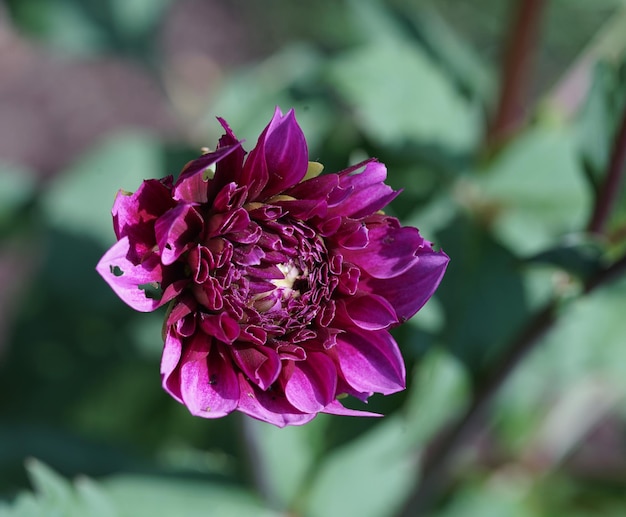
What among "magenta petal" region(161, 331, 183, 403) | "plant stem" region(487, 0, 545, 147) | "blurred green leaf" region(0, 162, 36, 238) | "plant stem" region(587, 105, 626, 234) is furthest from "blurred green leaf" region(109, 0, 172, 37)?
"magenta petal" region(161, 331, 183, 403)

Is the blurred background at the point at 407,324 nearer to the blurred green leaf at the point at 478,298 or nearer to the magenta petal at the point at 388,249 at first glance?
the blurred green leaf at the point at 478,298

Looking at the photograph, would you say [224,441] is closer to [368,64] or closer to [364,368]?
[368,64]

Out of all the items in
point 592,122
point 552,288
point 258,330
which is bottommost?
point 552,288

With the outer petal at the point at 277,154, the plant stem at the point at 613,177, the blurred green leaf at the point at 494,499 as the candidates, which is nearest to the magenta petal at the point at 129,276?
the outer petal at the point at 277,154

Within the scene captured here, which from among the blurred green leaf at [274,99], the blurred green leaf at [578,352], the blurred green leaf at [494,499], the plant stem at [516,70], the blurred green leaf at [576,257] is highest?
the blurred green leaf at [274,99]

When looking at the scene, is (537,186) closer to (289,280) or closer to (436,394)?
(436,394)

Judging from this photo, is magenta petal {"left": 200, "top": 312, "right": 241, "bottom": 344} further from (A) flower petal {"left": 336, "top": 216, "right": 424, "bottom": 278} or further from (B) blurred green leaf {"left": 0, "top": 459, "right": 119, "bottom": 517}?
(B) blurred green leaf {"left": 0, "top": 459, "right": 119, "bottom": 517}

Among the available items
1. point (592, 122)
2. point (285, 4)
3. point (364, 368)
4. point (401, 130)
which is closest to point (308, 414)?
point (364, 368)
